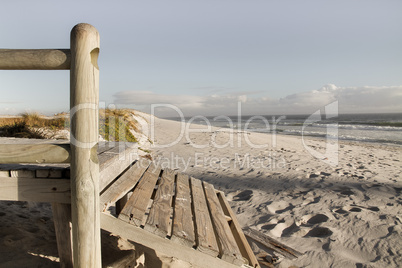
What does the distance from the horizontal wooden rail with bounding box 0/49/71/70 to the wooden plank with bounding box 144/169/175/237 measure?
1.19m

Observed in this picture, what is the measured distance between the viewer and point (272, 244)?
3.10 m

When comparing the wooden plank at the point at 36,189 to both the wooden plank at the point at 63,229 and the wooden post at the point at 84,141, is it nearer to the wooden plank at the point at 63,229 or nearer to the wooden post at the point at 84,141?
the wooden plank at the point at 63,229

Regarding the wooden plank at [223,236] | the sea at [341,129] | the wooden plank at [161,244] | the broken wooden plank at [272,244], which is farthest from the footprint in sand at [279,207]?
the sea at [341,129]

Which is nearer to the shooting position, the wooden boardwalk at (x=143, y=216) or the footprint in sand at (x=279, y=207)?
the wooden boardwalk at (x=143, y=216)

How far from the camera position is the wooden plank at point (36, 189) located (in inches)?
68.1

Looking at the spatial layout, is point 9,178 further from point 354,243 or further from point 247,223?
point 354,243

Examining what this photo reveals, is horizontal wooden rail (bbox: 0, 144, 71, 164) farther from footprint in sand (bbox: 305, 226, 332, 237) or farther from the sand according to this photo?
footprint in sand (bbox: 305, 226, 332, 237)

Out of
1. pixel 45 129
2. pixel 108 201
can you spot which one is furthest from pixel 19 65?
pixel 45 129

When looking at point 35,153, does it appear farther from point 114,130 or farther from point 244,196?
point 114,130

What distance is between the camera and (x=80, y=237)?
1.56 metres

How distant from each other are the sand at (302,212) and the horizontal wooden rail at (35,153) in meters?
1.25

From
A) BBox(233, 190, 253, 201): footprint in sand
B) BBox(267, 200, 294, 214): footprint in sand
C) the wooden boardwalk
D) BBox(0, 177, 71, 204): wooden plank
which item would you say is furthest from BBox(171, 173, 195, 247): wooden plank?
BBox(233, 190, 253, 201): footprint in sand

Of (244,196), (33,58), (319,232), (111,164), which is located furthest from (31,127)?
(319,232)

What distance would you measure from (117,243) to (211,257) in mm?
1506
